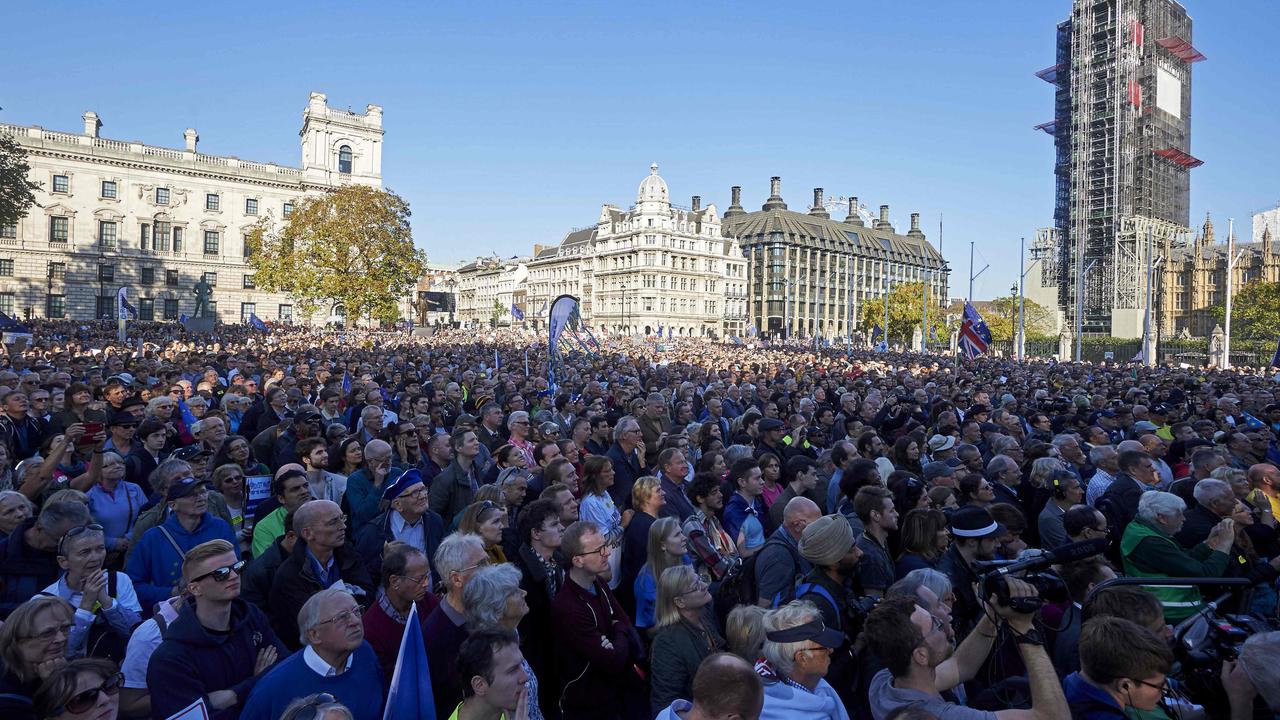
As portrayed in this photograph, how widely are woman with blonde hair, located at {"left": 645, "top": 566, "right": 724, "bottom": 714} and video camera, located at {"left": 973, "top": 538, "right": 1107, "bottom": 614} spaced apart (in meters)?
1.40

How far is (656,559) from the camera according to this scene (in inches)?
185

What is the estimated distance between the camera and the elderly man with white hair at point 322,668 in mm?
3223

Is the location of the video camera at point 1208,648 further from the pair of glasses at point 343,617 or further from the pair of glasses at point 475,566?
the pair of glasses at point 343,617

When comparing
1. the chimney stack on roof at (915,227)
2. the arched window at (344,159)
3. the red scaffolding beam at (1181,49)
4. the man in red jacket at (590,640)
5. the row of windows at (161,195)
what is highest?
the red scaffolding beam at (1181,49)

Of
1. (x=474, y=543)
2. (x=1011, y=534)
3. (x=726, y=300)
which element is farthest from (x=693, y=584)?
(x=726, y=300)

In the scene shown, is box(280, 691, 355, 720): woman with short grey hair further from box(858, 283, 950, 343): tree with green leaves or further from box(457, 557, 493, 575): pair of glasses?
box(858, 283, 950, 343): tree with green leaves

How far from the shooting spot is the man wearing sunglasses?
3361 millimetres

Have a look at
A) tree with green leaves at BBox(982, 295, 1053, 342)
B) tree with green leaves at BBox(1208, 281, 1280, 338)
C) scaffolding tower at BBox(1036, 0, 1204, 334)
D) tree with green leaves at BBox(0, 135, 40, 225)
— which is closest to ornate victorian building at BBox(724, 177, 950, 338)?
tree with green leaves at BBox(982, 295, 1053, 342)

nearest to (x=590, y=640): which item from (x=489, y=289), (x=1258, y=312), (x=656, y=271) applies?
(x=1258, y=312)

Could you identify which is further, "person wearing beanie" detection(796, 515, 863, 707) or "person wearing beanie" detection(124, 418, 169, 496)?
"person wearing beanie" detection(124, 418, 169, 496)

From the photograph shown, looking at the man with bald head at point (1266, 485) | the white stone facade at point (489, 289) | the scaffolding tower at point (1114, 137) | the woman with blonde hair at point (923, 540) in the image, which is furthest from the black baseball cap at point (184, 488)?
the white stone facade at point (489, 289)

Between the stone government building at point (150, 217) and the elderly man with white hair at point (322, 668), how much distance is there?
6453 centimetres

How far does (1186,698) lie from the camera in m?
3.18

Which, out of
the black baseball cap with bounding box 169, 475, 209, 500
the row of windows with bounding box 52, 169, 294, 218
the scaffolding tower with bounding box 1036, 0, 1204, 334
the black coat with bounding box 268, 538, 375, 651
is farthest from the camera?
the scaffolding tower with bounding box 1036, 0, 1204, 334
